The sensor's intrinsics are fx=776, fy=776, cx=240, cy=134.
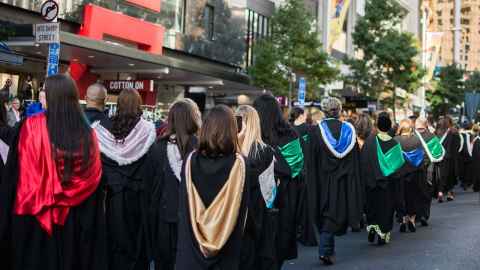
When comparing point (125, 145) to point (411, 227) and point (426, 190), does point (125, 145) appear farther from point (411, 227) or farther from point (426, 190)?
point (426, 190)

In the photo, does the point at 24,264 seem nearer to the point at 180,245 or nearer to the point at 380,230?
the point at 180,245

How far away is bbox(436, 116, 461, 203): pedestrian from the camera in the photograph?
19.1m

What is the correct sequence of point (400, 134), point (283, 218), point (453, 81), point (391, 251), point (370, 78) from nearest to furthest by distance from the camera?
1. point (283, 218)
2. point (391, 251)
3. point (400, 134)
4. point (370, 78)
5. point (453, 81)

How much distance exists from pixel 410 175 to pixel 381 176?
6.58ft

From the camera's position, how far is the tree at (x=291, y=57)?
110 ft

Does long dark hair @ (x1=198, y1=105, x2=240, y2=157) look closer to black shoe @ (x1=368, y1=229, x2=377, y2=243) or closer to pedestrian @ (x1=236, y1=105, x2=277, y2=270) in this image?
pedestrian @ (x1=236, y1=105, x2=277, y2=270)

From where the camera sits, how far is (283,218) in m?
7.70

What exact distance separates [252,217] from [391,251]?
17.4ft

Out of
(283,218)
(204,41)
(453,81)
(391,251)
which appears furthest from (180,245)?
(453,81)

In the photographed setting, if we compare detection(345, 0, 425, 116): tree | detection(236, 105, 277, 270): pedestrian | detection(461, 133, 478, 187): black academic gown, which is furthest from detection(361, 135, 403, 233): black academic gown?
detection(345, 0, 425, 116): tree

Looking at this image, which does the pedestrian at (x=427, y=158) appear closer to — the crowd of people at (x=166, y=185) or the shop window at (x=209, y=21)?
the crowd of people at (x=166, y=185)

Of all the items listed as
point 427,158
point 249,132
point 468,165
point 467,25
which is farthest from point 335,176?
point 467,25

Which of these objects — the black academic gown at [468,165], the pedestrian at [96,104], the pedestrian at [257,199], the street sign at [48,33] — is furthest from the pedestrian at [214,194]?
the black academic gown at [468,165]

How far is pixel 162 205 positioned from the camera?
21.5 feet
